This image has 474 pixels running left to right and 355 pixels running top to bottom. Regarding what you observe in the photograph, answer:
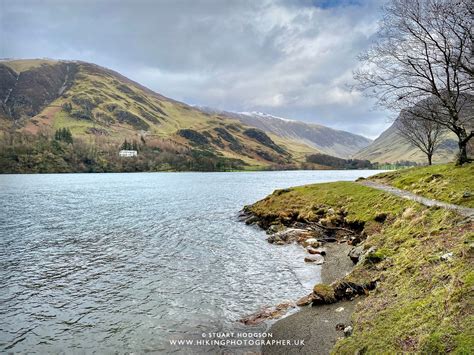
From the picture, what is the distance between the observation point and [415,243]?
601 inches

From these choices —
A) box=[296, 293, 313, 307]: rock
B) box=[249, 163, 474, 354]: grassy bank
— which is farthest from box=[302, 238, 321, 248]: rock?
box=[296, 293, 313, 307]: rock

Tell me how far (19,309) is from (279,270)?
1591 cm

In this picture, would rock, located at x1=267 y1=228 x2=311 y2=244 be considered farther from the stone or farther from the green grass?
the stone

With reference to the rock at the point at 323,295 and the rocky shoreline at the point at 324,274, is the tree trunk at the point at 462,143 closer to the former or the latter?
the rocky shoreline at the point at 324,274

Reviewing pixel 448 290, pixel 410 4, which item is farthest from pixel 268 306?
pixel 410 4

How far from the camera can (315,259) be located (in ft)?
80.3

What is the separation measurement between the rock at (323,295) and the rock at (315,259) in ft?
26.5

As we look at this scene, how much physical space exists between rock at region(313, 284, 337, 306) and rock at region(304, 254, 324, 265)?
8.08 m

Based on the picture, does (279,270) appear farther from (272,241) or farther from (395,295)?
(395,295)

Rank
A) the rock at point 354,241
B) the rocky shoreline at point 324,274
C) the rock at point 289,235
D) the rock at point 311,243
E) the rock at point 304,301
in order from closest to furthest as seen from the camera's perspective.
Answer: the rocky shoreline at point 324,274
the rock at point 304,301
the rock at point 354,241
the rock at point 311,243
the rock at point 289,235

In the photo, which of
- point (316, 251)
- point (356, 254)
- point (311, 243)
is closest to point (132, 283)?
point (316, 251)

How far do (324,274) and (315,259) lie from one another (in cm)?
339

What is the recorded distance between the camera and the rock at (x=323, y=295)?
49.6 ft

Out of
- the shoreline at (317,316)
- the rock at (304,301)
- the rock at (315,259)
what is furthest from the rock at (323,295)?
the rock at (315,259)
